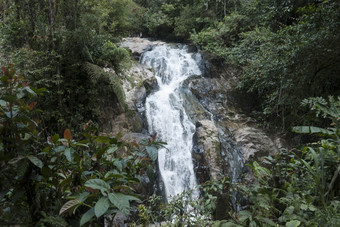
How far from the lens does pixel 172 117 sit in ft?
28.0

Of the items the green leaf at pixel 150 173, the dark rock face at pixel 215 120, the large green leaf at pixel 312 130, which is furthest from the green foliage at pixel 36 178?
the dark rock face at pixel 215 120

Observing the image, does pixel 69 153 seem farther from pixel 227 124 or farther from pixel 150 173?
pixel 227 124

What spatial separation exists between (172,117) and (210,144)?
1.91m

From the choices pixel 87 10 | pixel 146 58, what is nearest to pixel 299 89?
pixel 87 10

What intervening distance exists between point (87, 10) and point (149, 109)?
13.0 ft

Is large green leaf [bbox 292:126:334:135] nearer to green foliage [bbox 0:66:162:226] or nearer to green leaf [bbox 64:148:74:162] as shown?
green foliage [bbox 0:66:162:226]

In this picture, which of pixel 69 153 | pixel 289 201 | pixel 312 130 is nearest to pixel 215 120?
pixel 312 130

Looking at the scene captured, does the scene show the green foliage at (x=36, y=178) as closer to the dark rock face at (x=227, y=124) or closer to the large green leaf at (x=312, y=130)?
the large green leaf at (x=312, y=130)

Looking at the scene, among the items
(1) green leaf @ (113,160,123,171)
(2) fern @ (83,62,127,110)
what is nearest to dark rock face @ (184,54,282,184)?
(2) fern @ (83,62,127,110)

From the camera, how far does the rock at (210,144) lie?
6.91 meters

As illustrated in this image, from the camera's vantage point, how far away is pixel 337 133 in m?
2.23

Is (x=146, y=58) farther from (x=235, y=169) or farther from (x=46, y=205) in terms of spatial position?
(x=46, y=205)

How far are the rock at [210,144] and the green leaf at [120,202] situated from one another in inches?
234

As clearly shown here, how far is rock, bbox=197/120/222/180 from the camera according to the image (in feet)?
22.7
